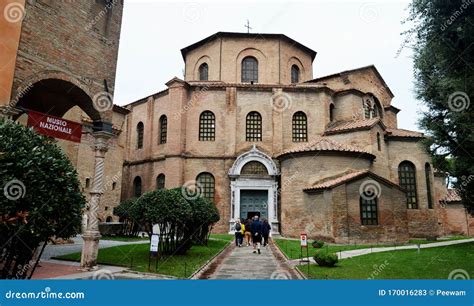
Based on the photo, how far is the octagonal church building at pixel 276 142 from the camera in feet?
66.6

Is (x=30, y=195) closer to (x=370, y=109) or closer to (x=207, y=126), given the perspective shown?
(x=207, y=126)

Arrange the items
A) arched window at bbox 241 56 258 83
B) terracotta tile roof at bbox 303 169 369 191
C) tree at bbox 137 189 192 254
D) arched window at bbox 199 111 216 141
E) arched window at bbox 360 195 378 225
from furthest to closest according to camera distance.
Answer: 1. arched window at bbox 241 56 258 83
2. arched window at bbox 199 111 216 141
3. arched window at bbox 360 195 378 225
4. terracotta tile roof at bbox 303 169 369 191
5. tree at bbox 137 189 192 254

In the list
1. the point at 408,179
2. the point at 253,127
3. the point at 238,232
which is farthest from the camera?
the point at 253,127

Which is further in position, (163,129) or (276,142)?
(163,129)

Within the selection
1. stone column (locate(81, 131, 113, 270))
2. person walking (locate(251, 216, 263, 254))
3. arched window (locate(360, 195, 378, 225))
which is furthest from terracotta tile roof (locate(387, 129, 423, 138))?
stone column (locate(81, 131, 113, 270))

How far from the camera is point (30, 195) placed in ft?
17.9

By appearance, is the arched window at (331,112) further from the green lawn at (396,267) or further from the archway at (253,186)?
the green lawn at (396,267)

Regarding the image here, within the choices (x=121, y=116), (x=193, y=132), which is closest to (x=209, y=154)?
(x=193, y=132)

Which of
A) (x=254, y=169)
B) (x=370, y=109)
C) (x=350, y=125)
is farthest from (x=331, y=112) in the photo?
(x=254, y=169)

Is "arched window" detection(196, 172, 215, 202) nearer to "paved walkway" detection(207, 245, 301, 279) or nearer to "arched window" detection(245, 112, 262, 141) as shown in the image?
"arched window" detection(245, 112, 262, 141)

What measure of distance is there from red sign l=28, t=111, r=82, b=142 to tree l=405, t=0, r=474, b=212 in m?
11.7

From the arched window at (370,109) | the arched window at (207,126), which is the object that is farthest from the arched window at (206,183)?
the arched window at (370,109)

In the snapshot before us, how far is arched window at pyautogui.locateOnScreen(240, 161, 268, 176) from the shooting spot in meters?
23.7

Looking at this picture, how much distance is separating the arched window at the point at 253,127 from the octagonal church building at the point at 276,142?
0.25ft
